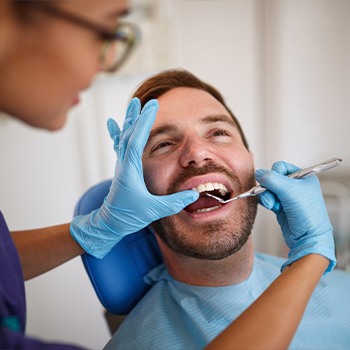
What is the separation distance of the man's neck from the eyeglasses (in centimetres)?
72

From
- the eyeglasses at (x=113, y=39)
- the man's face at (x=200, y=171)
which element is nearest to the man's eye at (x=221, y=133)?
the man's face at (x=200, y=171)

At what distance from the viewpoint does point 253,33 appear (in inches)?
77.9

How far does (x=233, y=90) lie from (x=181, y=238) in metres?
1.32

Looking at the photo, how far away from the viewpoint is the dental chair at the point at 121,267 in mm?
1182

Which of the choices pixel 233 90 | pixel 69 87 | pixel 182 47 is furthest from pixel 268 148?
pixel 69 87

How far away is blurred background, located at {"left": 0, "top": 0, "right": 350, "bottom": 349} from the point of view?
5.83 feet

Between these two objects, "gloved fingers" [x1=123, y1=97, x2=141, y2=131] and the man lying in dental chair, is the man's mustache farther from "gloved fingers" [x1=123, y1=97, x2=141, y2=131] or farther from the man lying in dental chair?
"gloved fingers" [x1=123, y1=97, x2=141, y2=131]

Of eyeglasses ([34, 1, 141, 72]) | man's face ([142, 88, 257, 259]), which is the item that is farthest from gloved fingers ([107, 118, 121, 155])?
eyeglasses ([34, 1, 141, 72])

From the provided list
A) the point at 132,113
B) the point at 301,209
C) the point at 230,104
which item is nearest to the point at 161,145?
the point at 132,113

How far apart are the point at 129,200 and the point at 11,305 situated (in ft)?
A: 1.30

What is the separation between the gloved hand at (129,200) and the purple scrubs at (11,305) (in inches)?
11.0

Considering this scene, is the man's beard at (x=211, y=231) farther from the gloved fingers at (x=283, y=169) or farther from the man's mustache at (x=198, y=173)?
the gloved fingers at (x=283, y=169)

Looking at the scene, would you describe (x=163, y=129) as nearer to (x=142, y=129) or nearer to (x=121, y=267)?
(x=142, y=129)

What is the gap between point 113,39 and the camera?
54 centimetres
